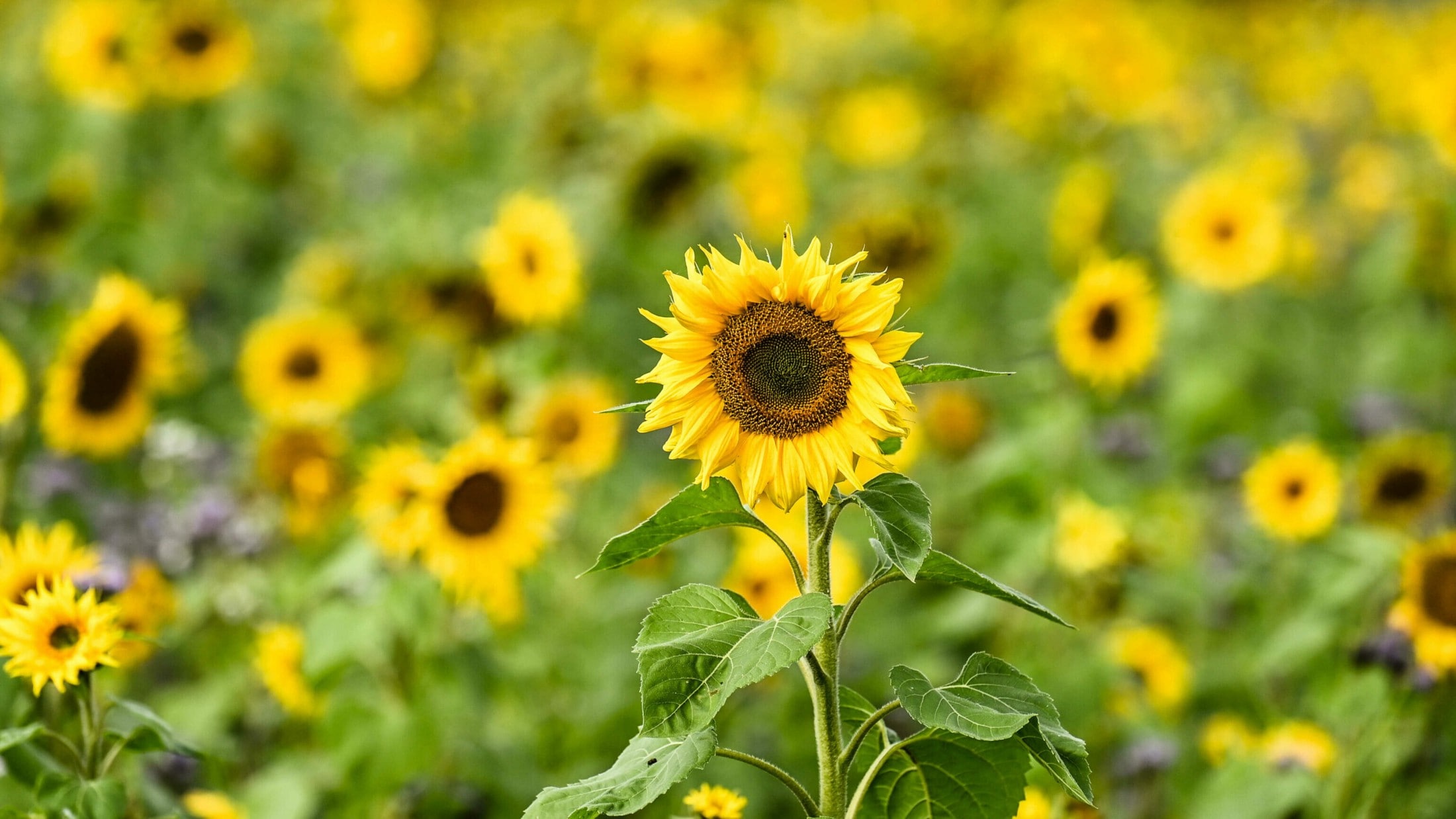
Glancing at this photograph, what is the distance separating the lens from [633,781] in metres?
1.16

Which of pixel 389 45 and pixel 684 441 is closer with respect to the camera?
pixel 684 441

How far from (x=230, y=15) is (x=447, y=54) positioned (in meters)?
0.83

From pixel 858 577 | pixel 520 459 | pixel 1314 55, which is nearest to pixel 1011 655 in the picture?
pixel 858 577

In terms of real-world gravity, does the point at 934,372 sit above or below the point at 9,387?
below

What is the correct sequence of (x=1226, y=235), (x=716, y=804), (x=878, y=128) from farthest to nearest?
(x=878, y=128) → (x=1226, y=235) → (x=716, y=804)

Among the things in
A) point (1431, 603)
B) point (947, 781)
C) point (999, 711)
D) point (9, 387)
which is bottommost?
point (1431, 603)

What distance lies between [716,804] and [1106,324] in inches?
74.5

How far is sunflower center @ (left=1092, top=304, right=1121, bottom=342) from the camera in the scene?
294 cm

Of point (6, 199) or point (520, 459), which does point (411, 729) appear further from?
point (6, 199)

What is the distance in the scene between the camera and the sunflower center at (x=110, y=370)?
9.27ft

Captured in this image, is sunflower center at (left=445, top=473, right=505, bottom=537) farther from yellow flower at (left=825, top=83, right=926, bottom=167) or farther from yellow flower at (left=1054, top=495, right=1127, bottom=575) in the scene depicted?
yellow flower at (left=825, top=83, right=926, bottom=167)

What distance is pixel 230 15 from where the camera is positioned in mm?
4633

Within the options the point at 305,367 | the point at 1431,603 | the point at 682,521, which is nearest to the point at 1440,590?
the point at 1431,603

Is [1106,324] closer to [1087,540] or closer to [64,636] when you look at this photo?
[1087,540]
